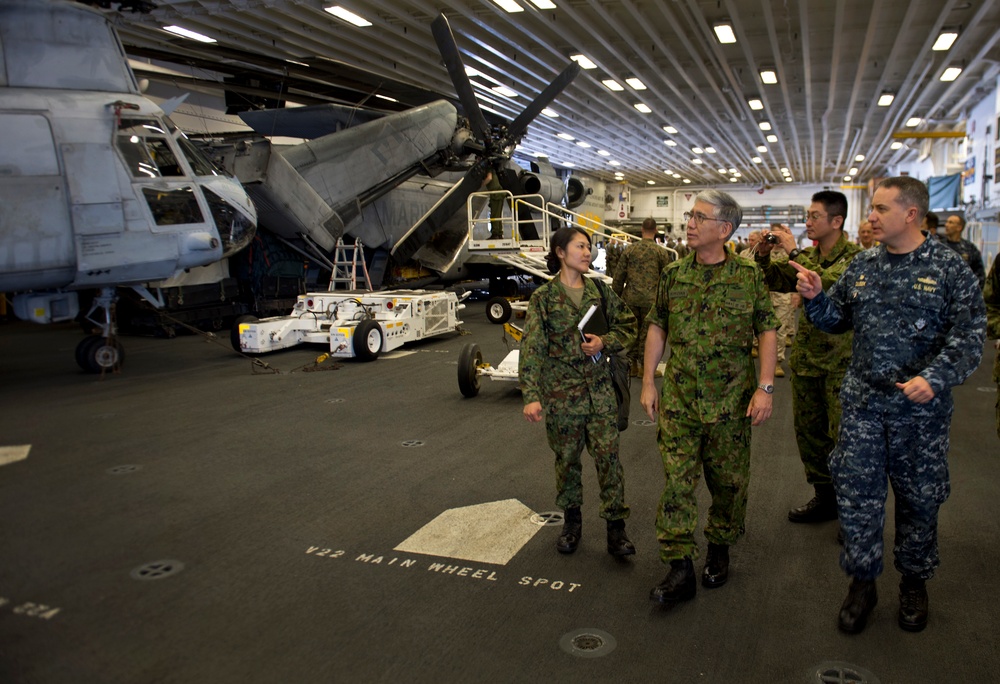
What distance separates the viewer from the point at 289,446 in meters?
5.56

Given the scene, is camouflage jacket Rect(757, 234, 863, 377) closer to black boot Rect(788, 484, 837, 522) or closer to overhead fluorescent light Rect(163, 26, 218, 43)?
black boot Rect(788, 484, 837, 522)

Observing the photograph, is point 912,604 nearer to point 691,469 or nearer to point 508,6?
point 691,469

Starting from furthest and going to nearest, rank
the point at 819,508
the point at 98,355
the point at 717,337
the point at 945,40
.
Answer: the point at 945,40 < the point at 98,355 < the point at 819,508 < the point at 717,337

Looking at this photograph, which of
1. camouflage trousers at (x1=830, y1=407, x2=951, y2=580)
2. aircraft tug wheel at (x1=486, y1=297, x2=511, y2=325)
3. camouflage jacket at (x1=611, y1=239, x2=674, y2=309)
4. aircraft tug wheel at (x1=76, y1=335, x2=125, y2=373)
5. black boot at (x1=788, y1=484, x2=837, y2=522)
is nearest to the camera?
camouflage trousers at (x1=830, y1=407, x2=951, y2=580)

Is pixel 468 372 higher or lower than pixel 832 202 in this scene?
lower

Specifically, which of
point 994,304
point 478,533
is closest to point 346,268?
point 478,533

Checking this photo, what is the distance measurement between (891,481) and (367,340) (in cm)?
725

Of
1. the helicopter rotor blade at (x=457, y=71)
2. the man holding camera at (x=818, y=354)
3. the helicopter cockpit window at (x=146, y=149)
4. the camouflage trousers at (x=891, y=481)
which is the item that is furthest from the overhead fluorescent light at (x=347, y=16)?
the camouflage trousers at (x=891, y=481)

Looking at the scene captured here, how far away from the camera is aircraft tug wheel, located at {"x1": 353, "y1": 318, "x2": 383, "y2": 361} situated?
917 centimetres

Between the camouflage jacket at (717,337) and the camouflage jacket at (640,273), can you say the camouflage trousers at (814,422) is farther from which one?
the camouflage jacket at (640,273)

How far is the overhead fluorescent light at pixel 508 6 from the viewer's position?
11258 millimetres

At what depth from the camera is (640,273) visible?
24.5 ft

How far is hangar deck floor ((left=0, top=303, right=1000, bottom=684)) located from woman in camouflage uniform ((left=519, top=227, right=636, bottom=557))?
0.44 m

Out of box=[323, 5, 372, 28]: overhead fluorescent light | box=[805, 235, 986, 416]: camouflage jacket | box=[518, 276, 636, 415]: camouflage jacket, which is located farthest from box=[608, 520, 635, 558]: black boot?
box=[323, 5, 372, 28]: overhead fluorescent light
